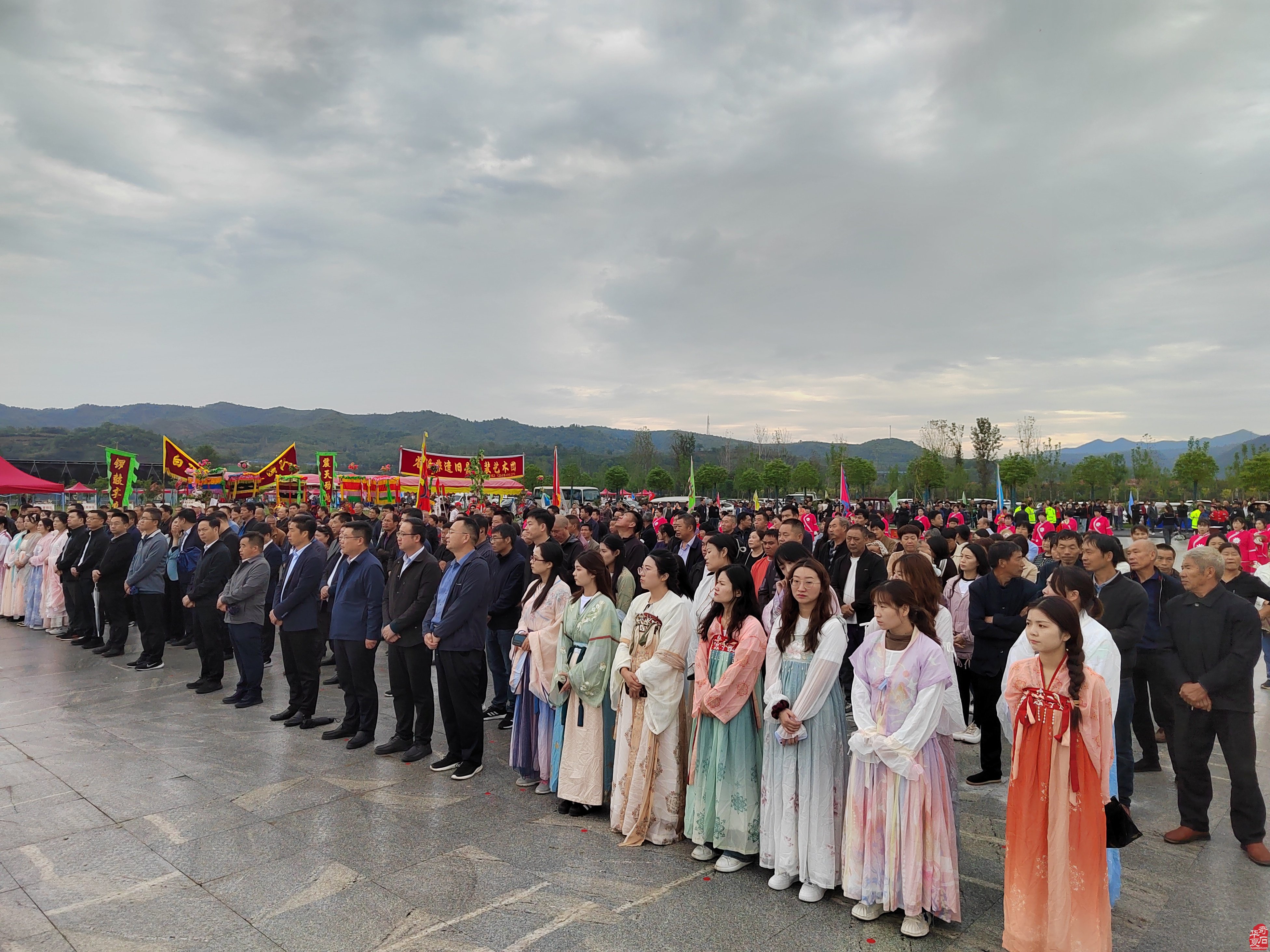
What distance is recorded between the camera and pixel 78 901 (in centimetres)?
355

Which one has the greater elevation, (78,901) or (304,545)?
(304,545)

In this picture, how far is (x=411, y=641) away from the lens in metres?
5.73

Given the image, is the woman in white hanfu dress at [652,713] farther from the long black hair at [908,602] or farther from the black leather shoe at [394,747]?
the black leather shoe at [394,747]

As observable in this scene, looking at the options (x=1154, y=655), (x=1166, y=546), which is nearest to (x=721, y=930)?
(x=1154, y=655)

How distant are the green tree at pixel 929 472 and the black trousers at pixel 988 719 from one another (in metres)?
48.3

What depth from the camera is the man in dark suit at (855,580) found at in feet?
21.1

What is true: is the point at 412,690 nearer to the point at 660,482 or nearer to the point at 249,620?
the point at 249,620

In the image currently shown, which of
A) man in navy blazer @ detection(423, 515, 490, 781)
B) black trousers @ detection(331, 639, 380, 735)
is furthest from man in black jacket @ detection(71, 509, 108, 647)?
man in navy blazer @ detection(423, 515, 490, 781)

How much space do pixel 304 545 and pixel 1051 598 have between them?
6.51 metres

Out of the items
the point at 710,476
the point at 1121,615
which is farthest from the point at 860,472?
the point at 1121,615

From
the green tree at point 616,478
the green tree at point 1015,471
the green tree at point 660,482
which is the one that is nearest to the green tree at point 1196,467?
the green tree at point 1015,471

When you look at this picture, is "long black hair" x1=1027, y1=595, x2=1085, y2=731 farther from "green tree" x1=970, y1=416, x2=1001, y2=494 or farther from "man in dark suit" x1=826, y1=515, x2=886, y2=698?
"green tree" x1=970, y1=416, x2=1001, y2=494

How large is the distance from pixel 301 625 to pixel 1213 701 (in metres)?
7.26

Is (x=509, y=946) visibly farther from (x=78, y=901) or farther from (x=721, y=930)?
(x=78, y=901)
